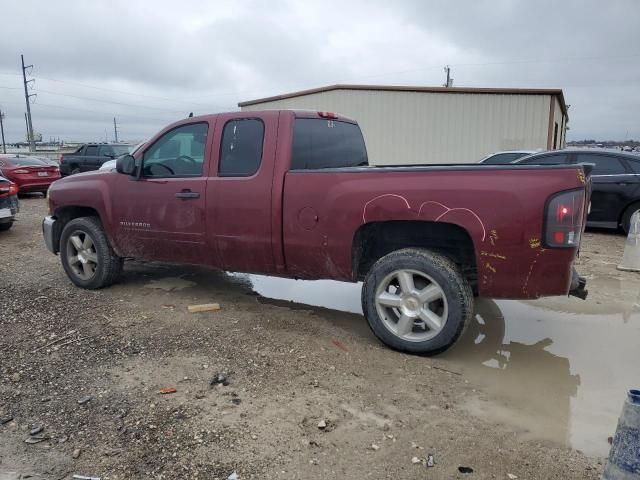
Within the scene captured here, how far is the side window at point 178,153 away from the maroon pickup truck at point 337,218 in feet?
0.04

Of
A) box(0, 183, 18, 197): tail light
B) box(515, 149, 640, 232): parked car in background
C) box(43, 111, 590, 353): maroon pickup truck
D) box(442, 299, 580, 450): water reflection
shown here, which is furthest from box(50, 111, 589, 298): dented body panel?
box(515, 149, 640, 232): parked car in background

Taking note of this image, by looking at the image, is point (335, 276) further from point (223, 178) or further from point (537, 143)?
point (537, 143)

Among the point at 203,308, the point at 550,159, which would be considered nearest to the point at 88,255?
the point at 203,308

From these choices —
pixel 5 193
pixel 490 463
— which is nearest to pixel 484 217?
pixel 490 463

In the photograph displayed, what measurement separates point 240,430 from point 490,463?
137cm

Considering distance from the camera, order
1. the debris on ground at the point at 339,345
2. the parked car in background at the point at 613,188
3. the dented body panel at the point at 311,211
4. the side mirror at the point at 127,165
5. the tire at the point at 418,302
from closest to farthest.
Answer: the dented body panel at the point at 311,211 < the tire at the point at 418,302 < the debris on ground at the point at 339,345 < the side mirror at the point at 127,165 < the parked car in background at the point at 613,188

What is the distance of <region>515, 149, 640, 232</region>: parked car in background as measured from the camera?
934cm

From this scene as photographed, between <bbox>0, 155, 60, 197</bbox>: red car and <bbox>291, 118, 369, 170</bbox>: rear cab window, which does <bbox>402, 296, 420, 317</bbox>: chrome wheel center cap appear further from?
<bbox>0, 155, 60, 197</bbox>: red car

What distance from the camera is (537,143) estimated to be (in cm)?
1859

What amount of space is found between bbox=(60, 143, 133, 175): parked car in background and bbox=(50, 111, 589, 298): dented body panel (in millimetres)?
15568

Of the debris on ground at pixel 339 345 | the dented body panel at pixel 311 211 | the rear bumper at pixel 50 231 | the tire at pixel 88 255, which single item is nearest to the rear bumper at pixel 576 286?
the dented body panel at pixel 311 211

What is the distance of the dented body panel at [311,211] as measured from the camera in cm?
354

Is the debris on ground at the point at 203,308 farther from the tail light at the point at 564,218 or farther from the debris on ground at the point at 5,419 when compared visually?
the tail light at the point at 564,218

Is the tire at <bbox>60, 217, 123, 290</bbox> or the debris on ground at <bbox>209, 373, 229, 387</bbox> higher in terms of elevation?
the tire at <bbox>60, 217, 123, 290</bbox>
